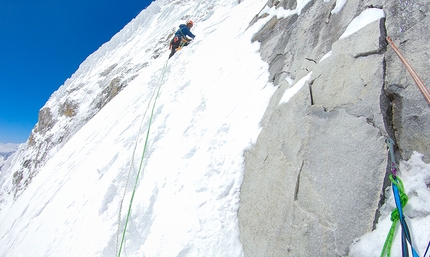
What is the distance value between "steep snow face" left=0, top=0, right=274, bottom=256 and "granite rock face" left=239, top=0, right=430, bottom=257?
1.66ft

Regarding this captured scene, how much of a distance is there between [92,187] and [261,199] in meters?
4.07

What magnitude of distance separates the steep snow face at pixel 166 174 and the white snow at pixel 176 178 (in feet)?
0.07

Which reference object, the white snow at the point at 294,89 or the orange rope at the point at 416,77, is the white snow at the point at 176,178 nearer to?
the white snow at the point at 294,89

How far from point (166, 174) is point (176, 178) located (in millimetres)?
290

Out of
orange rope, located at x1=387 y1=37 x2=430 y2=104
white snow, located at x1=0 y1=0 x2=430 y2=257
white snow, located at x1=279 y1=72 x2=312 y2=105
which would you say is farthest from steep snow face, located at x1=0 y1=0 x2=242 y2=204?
orange rope, located at x1=387 y1=37 x2=430 y2=104

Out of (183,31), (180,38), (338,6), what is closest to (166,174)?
(338,6)

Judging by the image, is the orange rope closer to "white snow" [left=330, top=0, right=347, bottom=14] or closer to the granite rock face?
the granite rock face

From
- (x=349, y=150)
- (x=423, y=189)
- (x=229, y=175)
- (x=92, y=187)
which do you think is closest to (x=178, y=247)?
(x=229, y=175)

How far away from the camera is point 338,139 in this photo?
8.41 feet

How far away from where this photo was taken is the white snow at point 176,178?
10.0 feet

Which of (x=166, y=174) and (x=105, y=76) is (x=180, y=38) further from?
(x=105, y=76)

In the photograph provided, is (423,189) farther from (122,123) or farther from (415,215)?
(122,123)

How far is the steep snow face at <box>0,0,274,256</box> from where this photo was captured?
3.36m

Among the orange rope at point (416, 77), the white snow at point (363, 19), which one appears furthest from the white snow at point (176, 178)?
the orange rope at point (416, 77)
